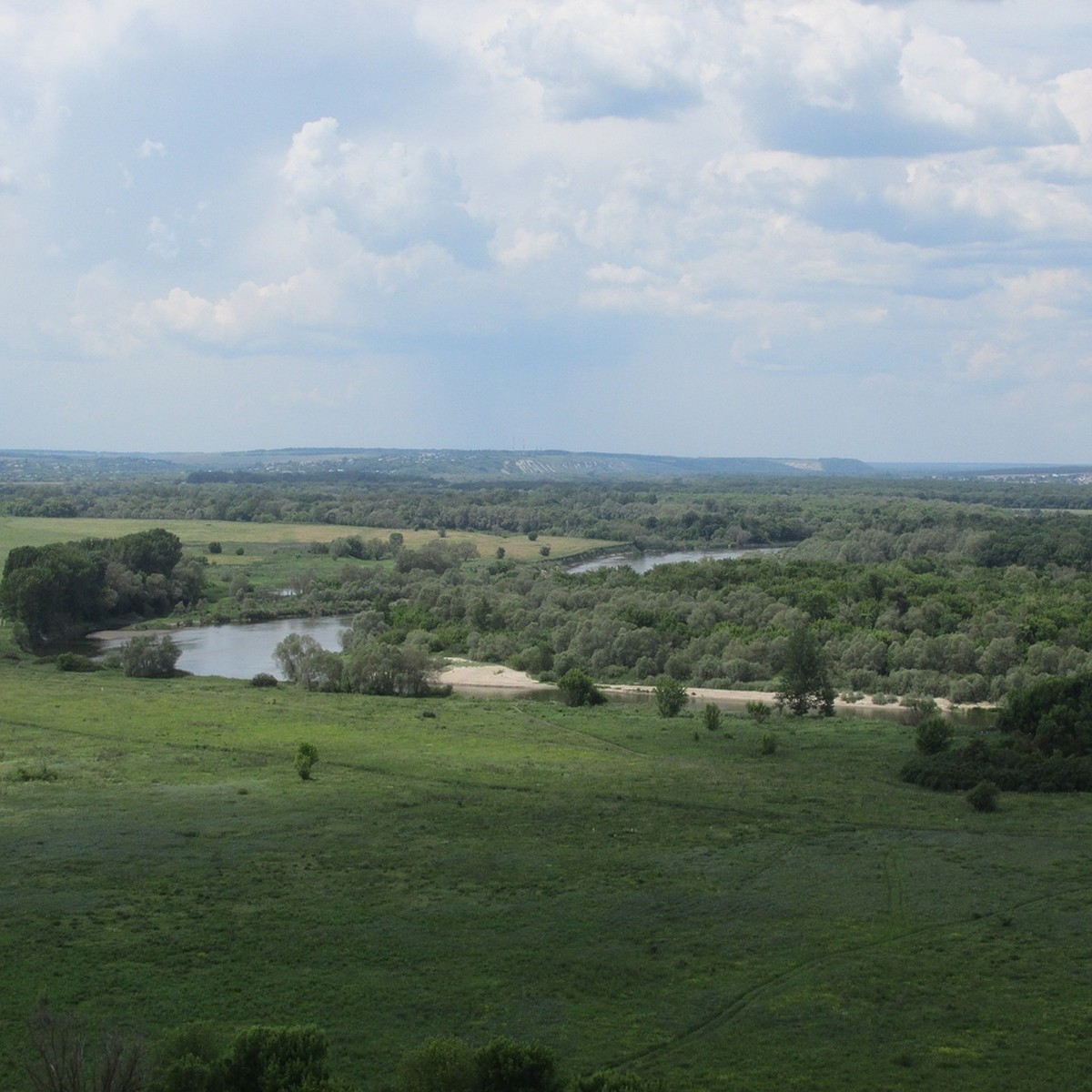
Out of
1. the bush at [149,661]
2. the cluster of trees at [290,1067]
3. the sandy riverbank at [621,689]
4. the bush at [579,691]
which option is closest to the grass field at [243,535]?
the bush at [149,661]

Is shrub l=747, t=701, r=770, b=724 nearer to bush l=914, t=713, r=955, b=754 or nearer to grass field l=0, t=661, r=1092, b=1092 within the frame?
grass field l=0, t=661, r=1092, b=1092

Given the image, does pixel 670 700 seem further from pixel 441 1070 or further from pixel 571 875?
pixel 441 1070

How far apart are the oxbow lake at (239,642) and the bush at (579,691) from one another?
2098cm

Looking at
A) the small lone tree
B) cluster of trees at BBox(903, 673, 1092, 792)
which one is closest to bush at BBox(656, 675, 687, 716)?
the small lone tree

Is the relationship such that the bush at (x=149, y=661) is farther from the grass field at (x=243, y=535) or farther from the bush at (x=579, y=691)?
the grass field at (x=243, y=535)

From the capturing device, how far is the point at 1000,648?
74562mm

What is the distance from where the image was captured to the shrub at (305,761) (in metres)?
45.1

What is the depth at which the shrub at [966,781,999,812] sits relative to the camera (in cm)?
4241

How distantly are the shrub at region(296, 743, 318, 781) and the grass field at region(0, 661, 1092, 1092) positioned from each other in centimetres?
113

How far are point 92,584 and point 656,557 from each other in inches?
3386

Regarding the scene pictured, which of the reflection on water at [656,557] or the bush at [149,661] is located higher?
the reflection on water at [656,557]

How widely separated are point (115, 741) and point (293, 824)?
17446mm

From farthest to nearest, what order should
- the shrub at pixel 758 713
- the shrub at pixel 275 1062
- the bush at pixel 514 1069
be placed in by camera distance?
1. the shrub at pixel 758 713
2. the bush at pixel 514 1069
3. the shrub at pixel 275 1062

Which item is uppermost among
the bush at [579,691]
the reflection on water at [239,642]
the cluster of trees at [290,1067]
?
the cluster of trees at [290,1067]
